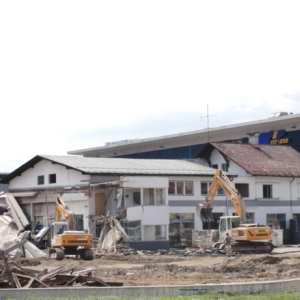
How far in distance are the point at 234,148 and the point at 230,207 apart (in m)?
7.04

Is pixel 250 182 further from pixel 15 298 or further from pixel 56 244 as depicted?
pixel 15 298

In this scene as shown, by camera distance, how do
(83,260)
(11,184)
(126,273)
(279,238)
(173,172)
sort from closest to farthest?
(126,273) → (83,260) → (279,238) → (173,172) → (11,184)

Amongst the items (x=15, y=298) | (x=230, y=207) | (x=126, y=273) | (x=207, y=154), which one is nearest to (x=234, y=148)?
(x=207, y=154)

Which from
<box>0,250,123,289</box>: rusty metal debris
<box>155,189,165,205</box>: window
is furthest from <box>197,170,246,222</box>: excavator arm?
<box>0,250,123,289</box>: rusty metal debris

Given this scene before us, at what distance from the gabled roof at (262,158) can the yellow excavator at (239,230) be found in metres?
10.1

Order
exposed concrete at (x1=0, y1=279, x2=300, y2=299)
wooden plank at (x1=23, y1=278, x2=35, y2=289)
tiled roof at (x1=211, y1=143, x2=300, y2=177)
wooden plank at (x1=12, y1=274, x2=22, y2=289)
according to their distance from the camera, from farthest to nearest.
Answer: tiled roof at (x1=211, y1=143, x2=300, y2=177) < wooden plank at (x1=12, y1=274, x2=22, y2=289) < wooden plank at (x1=23, y1=278, x2=35, y2=289) < exposed concrete at (x1=0, y1=279, x2=300, y2=299)

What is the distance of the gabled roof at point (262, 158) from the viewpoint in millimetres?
56375

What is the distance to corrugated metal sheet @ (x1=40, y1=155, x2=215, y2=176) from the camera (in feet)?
168

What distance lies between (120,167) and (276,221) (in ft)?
44.5

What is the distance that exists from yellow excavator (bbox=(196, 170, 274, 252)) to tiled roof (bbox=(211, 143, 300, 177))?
33.3ft

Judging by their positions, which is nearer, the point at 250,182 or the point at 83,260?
the point at 83,260

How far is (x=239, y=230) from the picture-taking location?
135 feet

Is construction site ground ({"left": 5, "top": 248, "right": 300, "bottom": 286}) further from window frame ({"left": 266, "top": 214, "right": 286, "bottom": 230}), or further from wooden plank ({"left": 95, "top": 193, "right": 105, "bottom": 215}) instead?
window frame ({"left": 266, "top": 214, "right": 286, "bottom": 230})

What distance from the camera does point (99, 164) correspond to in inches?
2090
